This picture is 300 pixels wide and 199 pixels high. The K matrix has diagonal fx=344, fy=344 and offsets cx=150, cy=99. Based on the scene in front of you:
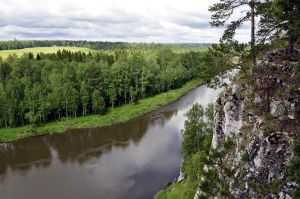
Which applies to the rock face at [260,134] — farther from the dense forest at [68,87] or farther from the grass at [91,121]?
the dense forest at [68,87]

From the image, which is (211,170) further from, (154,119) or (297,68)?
(154,119)

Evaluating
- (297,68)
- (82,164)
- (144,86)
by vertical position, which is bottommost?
(82,164)

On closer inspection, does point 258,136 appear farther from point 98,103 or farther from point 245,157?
point 98,103

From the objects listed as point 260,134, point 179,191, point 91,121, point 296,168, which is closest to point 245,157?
A: point 260,134

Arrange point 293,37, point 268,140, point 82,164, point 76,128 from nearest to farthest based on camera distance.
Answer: point 268,140 < point 293,37 < point 82,164 < point 76,128

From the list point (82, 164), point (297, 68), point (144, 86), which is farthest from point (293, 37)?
point (144, 86)

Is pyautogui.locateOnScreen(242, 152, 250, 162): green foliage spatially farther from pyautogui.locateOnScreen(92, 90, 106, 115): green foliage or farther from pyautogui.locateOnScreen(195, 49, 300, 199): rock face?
Result: pyautogui.locateOnScreen(92, 90, 106, 115): green foliage

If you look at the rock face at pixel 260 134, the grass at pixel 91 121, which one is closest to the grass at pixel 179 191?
the rock face at pixel 260 134
